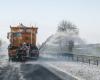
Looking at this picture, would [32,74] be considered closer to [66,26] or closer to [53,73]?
[53,73]

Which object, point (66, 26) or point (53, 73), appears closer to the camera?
point (53, 73)

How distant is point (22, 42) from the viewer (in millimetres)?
39531

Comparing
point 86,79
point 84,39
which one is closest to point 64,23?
point 84,39

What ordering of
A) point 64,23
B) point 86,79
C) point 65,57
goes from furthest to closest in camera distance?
1. point 64,23
2. point 65,57
3. point 86,79

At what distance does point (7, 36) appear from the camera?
130 feet

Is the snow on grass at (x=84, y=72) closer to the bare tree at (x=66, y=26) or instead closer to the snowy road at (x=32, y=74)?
the snowy road at (x=32, y=74)

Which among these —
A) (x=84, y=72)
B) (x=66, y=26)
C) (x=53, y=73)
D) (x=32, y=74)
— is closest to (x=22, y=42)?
(x=53, y=73)

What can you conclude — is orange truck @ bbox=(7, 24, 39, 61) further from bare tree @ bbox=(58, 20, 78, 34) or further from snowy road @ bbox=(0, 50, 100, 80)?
bare tree @ bbox=(58, 20, 78, 34)

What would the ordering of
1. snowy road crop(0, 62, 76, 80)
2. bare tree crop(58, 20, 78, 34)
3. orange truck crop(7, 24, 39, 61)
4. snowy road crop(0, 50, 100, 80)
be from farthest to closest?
bare tree crop(58, 20, 78, 34), orange truck crop(7, 24, 39, 61), snowy road crop(0, 62, 76, 80), snowy road crop(0, 50, 100, 80)

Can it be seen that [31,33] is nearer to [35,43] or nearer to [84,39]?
[35,43]

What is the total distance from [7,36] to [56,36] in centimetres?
898

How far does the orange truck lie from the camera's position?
3847 cm

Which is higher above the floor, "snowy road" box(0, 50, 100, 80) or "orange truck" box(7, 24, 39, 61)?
"orange truck" box(7, 24, 39, 61)

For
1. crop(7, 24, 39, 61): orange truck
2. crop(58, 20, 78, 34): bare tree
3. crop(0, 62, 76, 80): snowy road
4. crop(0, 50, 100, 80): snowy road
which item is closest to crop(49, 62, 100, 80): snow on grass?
crop(0, 50, 100, 80): snowy road
